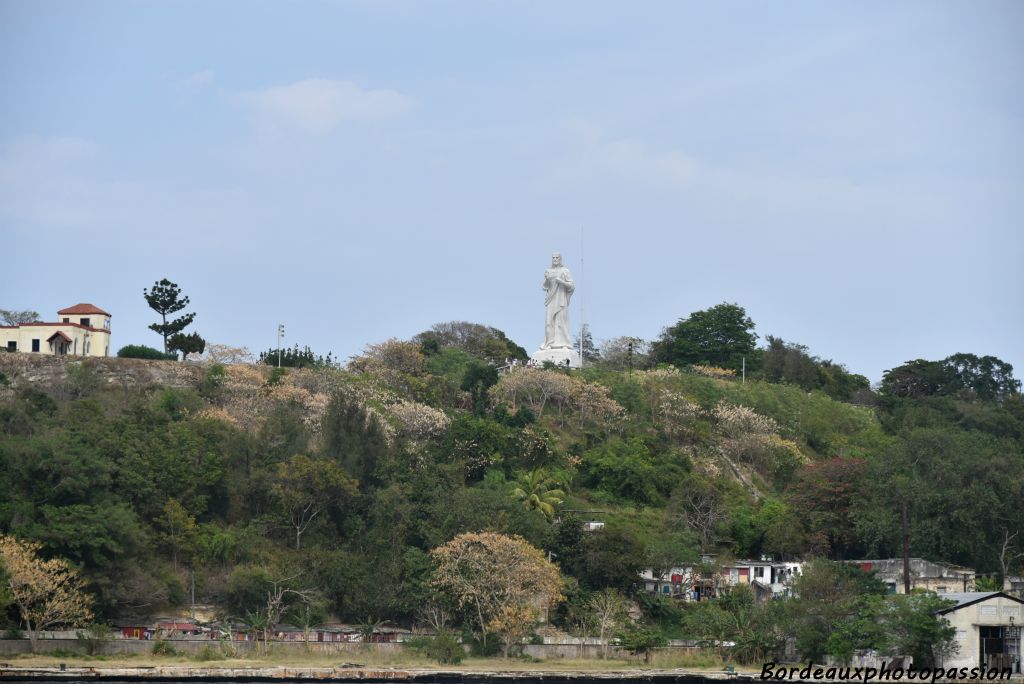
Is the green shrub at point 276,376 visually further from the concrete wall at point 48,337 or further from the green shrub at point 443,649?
the green shrub at point 443,649

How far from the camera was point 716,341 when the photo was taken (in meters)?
85.0

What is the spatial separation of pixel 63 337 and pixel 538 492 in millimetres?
25089

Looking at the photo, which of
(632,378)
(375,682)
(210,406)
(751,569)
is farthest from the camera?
(632,378)

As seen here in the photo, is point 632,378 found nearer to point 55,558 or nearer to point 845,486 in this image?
point 845,486

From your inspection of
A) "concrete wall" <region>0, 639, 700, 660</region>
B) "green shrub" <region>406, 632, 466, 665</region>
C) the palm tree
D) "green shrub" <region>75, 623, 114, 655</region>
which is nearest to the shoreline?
"green shrub" <region>406, 632, 466, 665</region>

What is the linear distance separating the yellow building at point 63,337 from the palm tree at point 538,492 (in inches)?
922

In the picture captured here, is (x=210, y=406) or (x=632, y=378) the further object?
(x=632, y=378)

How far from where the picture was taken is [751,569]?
59.2 meters

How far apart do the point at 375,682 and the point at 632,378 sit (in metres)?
33.0

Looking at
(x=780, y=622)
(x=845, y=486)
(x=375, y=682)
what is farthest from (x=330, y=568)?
(x=845, y=486)

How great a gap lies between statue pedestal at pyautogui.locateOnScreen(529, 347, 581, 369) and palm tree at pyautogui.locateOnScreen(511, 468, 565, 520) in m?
16.9

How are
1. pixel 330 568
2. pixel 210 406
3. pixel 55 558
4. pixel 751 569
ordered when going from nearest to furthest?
pixel 55 558
pixel 330 568
pixel 751 569
pixel 210 406

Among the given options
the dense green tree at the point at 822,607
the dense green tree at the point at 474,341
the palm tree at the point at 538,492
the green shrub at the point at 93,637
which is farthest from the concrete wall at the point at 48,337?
the dense green tree at the point at 822,607

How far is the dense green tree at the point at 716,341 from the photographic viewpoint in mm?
84500
